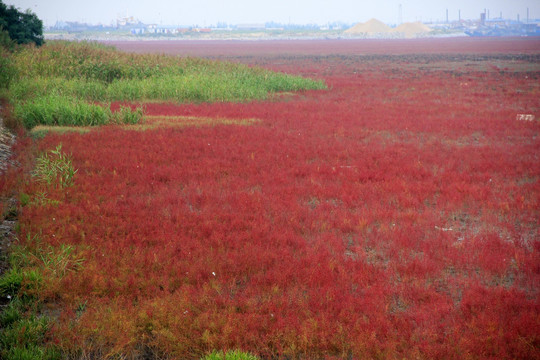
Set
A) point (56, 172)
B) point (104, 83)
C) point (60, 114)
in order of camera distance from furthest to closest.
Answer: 1. point (104, 83)
2. point (60, 114)
3. point (56, 172)

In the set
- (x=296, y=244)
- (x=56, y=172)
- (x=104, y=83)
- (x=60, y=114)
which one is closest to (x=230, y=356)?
(x=296, y=244)

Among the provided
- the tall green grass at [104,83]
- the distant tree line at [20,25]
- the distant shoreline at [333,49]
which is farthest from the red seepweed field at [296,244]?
the distant shoreline at [333,49]

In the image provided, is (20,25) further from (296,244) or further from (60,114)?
(296,244)

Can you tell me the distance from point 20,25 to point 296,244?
3772 cm

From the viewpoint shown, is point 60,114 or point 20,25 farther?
point 20,25

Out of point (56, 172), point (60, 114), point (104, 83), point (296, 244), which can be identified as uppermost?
point (104, 83)

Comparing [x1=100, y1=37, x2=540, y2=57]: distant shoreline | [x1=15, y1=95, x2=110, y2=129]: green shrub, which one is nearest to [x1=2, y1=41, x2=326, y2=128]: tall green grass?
[x1=15, y1=95, x2=110, y2=129]: green shrub

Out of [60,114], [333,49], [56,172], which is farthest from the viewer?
[333,49]

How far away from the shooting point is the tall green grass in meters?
17.5

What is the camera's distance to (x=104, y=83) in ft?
85.3

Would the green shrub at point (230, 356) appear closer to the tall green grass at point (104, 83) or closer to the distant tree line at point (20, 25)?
the tall green grass at point (104, 83)

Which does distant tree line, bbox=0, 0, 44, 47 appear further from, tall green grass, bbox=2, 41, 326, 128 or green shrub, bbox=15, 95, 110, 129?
green shrub, bbox=15, 95, 110, 129

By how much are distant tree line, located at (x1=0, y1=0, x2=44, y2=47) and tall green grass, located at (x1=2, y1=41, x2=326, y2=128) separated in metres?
6.26

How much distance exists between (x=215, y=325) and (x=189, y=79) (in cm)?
2276
